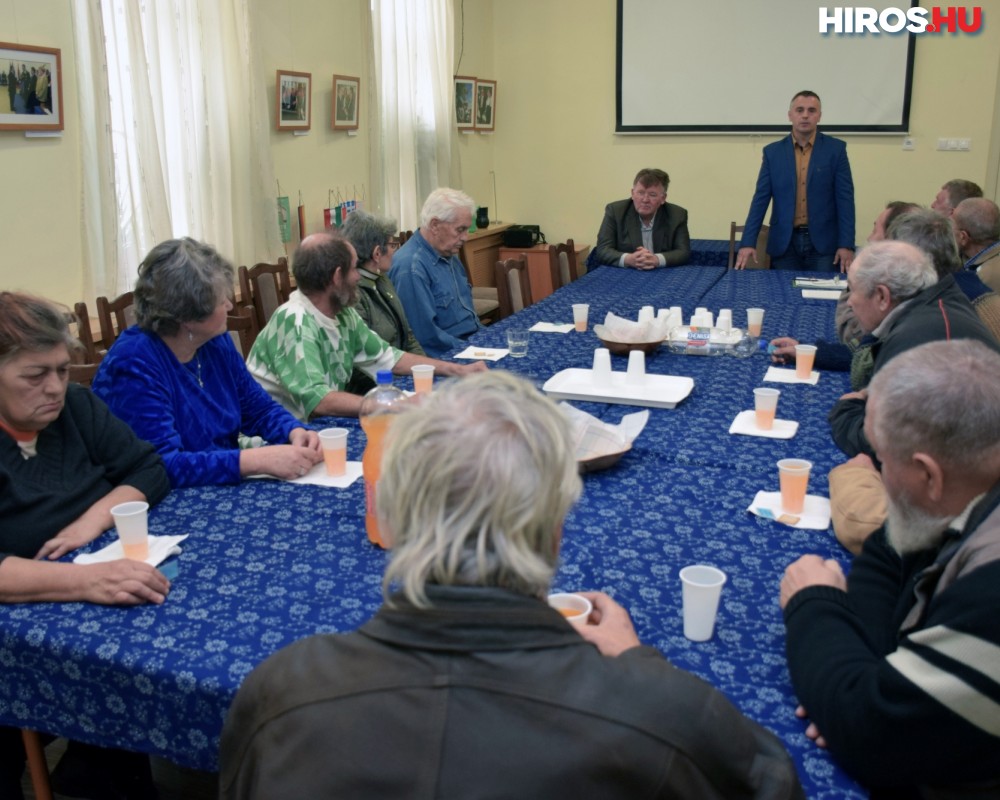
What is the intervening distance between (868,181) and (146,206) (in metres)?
5.99

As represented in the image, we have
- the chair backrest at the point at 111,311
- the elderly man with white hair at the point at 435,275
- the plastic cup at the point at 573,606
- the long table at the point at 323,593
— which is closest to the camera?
the plastic cup at the point at 573,606

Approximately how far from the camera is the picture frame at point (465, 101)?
319 inches

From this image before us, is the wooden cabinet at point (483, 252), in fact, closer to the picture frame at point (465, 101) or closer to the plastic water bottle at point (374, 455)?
the picture frame at point (465, 101)

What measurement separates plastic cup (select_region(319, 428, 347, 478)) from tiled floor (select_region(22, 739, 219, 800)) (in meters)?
0.90

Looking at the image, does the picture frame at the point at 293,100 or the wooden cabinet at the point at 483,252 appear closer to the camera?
the picture frame at the point at 293,100

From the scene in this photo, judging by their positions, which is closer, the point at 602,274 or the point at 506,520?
the point at 506,520

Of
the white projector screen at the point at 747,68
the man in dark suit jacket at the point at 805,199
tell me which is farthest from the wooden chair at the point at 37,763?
the white projector screen at the point at 747,68

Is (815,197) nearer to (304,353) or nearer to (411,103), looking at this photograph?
(411,103)

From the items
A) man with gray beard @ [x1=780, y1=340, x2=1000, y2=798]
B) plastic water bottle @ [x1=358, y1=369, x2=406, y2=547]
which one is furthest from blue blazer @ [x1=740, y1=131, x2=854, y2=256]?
man with gray beard @ [x1=780, y1=340, x2=1000, y2=798]

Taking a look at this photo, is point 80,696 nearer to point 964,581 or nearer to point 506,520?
point 506,520

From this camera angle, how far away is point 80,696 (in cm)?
165

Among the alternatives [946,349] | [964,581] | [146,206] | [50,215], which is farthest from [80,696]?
[146,206]

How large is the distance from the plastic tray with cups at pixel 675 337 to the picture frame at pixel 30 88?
2.72 meters

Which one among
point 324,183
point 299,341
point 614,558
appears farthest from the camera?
point 324,183
